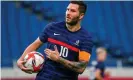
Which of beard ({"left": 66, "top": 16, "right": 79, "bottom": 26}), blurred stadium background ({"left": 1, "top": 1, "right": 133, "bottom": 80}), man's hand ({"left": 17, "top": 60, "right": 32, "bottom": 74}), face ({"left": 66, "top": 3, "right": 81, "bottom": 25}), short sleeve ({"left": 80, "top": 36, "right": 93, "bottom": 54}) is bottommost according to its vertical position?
blurred stadium background ({"left": 1, "top": 1, "right": 133, "bottom": 80})

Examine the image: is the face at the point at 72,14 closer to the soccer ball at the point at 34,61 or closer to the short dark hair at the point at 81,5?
the short dark hair at the point at 81,5

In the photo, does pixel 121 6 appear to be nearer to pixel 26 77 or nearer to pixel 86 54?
pixel 26 77

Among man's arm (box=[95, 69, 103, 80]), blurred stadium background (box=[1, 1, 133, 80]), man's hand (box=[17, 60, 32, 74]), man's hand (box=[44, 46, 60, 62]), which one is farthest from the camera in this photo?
blurred stadium background (box=[1, 1, 133, 80])

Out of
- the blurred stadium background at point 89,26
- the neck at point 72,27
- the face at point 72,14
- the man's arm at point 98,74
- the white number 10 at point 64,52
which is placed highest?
the face at point 72,14

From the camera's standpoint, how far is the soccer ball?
5.20 meters

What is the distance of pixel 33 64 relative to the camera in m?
5.21

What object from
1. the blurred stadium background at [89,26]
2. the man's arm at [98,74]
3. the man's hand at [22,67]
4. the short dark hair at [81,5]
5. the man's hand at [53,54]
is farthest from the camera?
the blurred stadium background at [89,26]

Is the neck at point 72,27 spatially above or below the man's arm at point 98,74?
above

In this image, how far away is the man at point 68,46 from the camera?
518cm

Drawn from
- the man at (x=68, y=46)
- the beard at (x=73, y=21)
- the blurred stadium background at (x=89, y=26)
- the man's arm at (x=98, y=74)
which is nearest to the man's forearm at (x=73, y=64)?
the man at (x=68, y=46)

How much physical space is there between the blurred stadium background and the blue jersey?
364 inches

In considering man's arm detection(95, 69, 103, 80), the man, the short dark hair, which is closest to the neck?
the man

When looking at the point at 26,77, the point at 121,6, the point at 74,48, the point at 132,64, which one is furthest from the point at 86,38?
the point at 121,6

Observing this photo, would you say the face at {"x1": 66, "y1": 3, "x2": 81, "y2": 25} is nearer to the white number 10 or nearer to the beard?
the beard
